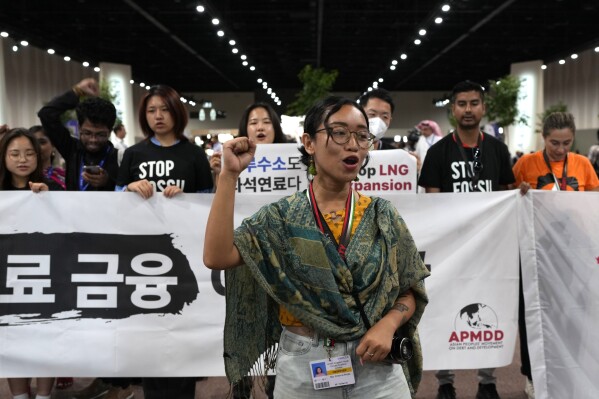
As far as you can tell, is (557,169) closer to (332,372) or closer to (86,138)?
(332,372)

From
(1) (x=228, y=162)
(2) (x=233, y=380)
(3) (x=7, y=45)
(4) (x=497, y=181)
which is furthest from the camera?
(3) (x=7, y=45)

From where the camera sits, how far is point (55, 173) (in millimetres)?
4496

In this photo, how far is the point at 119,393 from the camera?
12.6 feet

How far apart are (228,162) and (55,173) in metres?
3.16

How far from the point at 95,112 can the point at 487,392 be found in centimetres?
281

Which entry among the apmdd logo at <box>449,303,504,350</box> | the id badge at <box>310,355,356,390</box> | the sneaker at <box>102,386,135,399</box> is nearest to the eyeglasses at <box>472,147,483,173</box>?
the apmdd logo at <box>449,303,504,350</box>

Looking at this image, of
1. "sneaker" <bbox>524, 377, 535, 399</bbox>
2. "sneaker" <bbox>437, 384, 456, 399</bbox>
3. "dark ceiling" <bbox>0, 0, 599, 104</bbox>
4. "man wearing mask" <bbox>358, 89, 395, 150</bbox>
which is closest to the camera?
"sneaker" <bbox>524, 377, 535, 399</bbox>

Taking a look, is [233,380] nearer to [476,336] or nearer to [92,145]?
[476,336]

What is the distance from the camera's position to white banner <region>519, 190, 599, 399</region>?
3.45m

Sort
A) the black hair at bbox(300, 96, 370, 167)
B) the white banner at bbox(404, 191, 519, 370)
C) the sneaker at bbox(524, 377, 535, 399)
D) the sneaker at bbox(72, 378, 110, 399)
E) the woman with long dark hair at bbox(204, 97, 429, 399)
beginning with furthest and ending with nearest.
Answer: the sneaker at bbox(72, 378, 110, 399), the sneaker at bbox(524, 377, 535, 399), the white banner at bbox(404, 191, 519, 370), the black hair at bbox(300, 96, 370, 167), the woman with long dark hair at bbox(204, 97, 429, 399)

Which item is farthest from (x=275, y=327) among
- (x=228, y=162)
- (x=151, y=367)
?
(x=151, y=367)

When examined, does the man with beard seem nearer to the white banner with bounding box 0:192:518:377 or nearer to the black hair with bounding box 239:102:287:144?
the white banner with bounding box 0:192:518:377

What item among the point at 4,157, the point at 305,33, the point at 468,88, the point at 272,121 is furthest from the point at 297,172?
the point at 305,33

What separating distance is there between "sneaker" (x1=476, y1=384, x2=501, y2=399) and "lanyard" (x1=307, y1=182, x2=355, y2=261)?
2386mm
